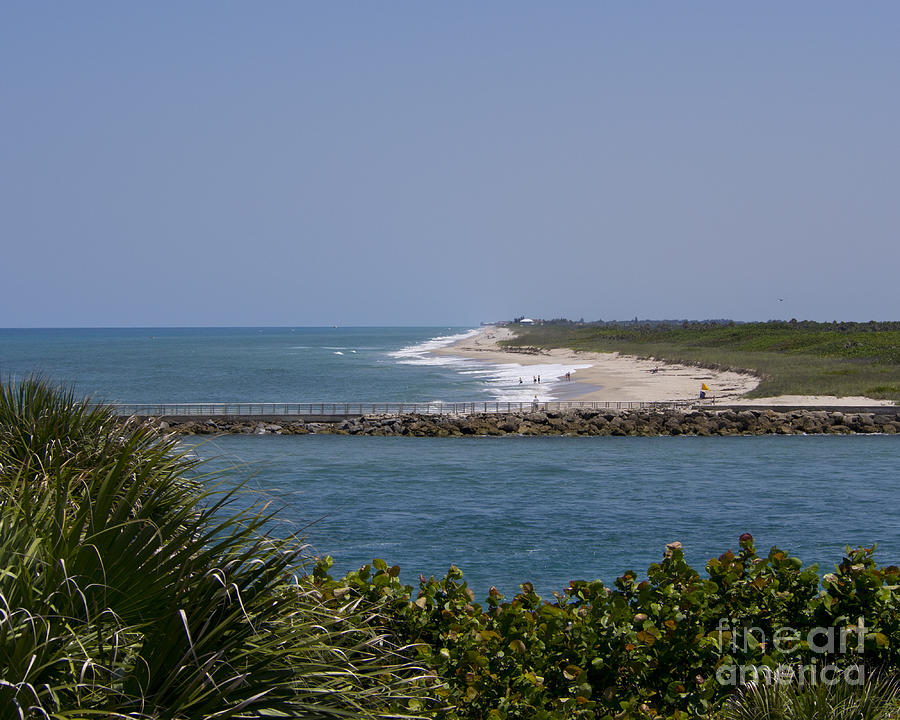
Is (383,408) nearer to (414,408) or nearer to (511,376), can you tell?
(414,408)

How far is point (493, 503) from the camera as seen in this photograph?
31984 millimetres

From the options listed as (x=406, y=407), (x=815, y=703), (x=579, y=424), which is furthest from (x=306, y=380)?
(x=815, y=703)

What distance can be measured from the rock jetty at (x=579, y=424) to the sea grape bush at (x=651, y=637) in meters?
41.3

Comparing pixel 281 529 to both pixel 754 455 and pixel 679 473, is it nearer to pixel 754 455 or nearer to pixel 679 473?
pixel 679 473

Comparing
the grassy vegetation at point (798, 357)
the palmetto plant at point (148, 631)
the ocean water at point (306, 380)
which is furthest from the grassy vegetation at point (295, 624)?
the grassy vegetation at point (798, 357)

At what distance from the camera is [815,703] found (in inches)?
251

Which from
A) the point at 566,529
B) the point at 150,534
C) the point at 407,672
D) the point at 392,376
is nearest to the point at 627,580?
the point at 407,672

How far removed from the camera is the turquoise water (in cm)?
2377

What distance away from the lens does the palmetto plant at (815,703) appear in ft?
20.9

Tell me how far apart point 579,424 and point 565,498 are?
18763 mm

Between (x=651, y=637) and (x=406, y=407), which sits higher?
(x=651, y=637)

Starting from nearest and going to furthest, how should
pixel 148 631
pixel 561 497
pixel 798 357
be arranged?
1. pixel 148 631
2. pixel 561 497
3. pixel 798 357

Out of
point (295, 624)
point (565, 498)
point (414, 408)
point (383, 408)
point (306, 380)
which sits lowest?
point (565, 498)

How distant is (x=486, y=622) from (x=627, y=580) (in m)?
1.51
